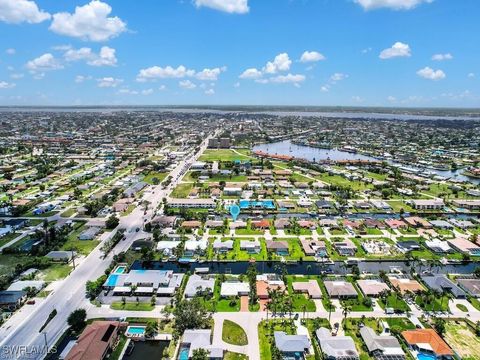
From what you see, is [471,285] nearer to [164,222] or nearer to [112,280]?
[112,280]

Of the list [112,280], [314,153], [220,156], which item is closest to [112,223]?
[112,280]

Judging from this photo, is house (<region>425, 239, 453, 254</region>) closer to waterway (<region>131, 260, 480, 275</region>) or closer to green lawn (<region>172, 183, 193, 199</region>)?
waterway (<region>131, 260, 480, 275</region>)

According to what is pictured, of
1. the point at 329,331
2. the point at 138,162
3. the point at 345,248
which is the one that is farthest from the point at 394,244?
the point at 138,162

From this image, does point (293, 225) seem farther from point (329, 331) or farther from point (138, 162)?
point (138, 162)

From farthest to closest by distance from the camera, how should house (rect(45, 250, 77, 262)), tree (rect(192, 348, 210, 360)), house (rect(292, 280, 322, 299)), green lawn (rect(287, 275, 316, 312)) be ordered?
house (rect(45, 250, 77, 262)) → house (rect(292, 280, 322, 299)) → green lawn (rect(287, 275, 316, 312)) → tree (rect(192, 348, 210, 360))

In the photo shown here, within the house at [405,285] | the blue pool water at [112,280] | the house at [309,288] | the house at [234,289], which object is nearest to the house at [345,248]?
the house at [405,285]

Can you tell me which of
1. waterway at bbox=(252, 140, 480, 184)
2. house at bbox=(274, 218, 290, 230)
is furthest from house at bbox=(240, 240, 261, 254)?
waterway at bbox=(252, 140, 480, 184)
